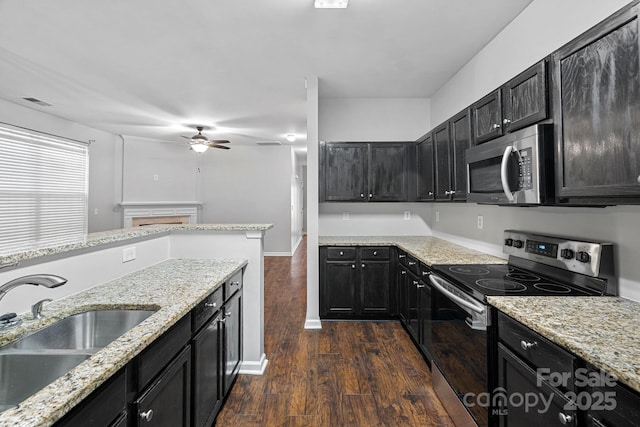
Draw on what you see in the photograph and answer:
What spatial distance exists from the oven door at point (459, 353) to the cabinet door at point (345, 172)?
1.62 meters

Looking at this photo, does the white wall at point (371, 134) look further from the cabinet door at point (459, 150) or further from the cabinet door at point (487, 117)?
the cabinet door at point (487, 117)

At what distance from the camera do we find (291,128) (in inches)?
231

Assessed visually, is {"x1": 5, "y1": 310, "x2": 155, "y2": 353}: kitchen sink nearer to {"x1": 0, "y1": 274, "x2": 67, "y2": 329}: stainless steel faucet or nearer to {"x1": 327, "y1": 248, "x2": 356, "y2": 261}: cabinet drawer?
{"x1": 0, "y1": 274, "x2": 67, "y2": 329}: stainless steel faucet

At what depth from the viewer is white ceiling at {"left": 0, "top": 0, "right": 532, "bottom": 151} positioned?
2207 millimetres

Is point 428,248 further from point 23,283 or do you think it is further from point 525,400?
point 23,283

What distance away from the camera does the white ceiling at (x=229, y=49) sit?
2207 mm

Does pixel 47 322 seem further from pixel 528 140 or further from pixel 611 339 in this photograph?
pixel 528 140

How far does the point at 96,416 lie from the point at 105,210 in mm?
6741

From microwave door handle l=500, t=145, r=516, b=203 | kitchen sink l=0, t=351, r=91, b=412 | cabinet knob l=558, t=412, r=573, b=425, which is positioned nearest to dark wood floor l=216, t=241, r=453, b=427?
cabinet knob l=558, t=412, r=573, b=425

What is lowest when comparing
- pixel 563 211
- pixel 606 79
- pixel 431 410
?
pixel 431 410

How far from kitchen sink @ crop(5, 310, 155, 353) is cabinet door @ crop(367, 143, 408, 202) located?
2.73 metres

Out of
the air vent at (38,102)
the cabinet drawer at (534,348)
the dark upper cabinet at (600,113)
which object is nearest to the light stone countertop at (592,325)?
the cabinet drawer at (534,348)

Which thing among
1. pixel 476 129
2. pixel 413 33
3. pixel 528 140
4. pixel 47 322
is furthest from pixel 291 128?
pixel 47 322

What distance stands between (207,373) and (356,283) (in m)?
1.97
